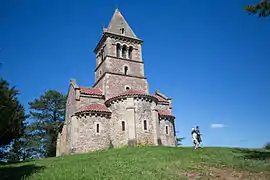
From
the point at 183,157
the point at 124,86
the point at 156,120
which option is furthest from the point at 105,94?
the point at 183,157

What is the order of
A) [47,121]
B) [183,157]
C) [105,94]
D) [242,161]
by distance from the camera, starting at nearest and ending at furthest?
[242,161] → [183,157] → [105,94] → [47,121]

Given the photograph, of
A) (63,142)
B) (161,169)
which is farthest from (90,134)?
(161,169)

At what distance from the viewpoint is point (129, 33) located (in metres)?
33.9

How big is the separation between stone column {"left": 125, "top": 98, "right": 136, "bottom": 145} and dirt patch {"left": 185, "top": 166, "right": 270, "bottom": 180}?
12.2 m

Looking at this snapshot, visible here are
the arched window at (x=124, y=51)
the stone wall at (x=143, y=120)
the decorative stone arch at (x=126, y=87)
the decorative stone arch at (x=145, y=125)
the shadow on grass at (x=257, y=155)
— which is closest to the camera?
the shadow on grass at (x=257, y=155)

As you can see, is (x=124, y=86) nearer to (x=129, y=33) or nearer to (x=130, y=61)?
(x=130, y=61)

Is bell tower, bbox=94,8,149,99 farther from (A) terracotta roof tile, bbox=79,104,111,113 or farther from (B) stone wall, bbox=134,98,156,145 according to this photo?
(B) stone wall, bbox=134,98,156,145

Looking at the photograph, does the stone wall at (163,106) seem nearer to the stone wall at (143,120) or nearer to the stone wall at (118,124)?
the stone wall at (143,120)

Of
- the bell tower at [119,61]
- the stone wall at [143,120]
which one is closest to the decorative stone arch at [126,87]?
the bell tower at [119,61]

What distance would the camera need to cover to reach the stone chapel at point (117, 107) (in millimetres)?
24859

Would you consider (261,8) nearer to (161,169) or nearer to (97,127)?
(161,169)

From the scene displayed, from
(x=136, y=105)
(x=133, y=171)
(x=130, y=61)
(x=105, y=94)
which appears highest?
(x=130, y=61)

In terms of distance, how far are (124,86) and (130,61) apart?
4199 mm

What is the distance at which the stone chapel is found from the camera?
24859 millimetres
